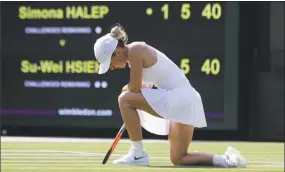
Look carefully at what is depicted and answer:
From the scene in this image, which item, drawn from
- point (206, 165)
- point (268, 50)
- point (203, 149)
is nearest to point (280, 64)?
point (268, 50)

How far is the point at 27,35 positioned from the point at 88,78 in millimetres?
1095

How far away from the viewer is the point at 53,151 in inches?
388

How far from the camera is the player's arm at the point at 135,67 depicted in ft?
24.1

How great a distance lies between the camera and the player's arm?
24.1 ft

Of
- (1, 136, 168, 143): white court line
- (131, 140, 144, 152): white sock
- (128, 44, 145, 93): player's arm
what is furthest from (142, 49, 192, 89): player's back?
(1, 136, 168, 143): white court line

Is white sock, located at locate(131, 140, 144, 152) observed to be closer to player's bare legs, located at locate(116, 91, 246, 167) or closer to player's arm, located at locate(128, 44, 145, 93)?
player's bare legs, located at locate(116, 91, 246, 167)

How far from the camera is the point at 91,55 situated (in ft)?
42.0

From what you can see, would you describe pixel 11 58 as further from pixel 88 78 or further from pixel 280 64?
pixel 280 64

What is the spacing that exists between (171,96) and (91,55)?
17.9ft

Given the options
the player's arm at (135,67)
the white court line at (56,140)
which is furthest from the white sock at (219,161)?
the white court line at (56,140)

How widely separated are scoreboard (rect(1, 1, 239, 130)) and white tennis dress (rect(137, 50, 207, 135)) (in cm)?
487

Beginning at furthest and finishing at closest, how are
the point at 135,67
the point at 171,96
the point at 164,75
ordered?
the point at 164,75 → the point at 171,96 → the point at 135,67

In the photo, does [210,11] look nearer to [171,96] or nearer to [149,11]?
[149,11]

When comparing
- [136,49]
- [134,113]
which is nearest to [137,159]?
[134,113]
